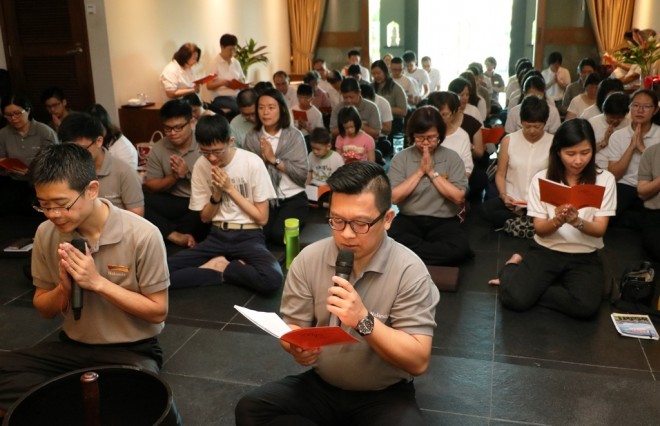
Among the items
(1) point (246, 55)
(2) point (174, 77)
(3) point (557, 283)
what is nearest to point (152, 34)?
(2) point (174, 77)

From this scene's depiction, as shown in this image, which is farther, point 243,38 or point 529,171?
point 243,38

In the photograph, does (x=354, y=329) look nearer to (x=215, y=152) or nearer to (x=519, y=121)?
(x=215, y=152)

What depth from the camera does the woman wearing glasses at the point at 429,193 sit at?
405cm

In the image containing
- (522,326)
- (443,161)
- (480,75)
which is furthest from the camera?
(480,75)

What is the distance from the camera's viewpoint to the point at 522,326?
3.35 meters

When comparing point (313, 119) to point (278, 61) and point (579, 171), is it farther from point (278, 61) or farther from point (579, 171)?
point (278, 61)

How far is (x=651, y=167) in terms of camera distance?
426 cm

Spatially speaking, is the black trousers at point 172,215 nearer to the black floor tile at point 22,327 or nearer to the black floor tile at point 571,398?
the black floor tile at point 22,327

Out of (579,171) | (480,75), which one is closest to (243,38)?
(480,75)

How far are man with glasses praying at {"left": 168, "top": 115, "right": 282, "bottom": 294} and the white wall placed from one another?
3.45m

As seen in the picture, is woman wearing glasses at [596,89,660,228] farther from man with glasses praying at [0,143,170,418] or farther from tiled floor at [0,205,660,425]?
man with glasses praying at [0,143,170,418]

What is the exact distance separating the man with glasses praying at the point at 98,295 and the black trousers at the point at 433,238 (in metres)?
2.07

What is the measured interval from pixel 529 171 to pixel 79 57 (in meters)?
4.83

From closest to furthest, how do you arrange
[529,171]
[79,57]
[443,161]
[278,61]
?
[443,161] → [529,171] → [79,57] → [278,61]
